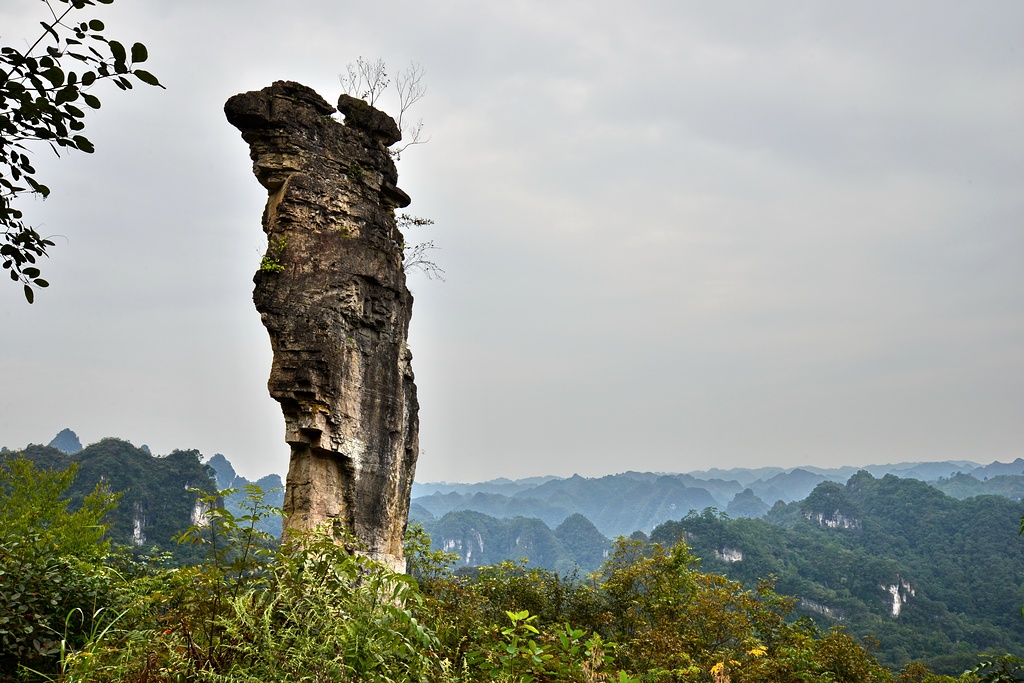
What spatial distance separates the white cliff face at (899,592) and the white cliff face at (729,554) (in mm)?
12275

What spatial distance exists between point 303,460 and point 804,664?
26.0ft

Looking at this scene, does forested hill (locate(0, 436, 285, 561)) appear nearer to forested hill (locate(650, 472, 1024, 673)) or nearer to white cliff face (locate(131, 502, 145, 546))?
white cliff face (locate(131, 502, 145, 546))

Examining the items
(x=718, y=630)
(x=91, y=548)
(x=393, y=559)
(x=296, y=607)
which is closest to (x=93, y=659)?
(x=296, y=607)


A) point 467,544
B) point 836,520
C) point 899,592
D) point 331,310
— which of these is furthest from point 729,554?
point 467,544

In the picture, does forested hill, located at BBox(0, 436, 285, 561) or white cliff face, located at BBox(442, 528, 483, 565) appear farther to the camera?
white cliff face, located at BBox(442, 528, 483, 565)

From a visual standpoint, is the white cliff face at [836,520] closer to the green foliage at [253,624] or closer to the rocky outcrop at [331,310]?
the green foliage at [253,624]

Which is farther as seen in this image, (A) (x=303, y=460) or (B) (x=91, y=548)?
(A) (x=303, y=460)

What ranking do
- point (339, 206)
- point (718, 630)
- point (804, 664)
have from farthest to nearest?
point (718, 630) < point (804, 664) < point (339, 206)

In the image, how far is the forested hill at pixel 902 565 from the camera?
141ft

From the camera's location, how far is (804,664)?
31.0 ft

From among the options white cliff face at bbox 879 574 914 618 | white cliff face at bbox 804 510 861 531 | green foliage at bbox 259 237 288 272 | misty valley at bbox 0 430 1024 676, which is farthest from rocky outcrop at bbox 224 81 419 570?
white cliff face at bbox 804 510 861 531

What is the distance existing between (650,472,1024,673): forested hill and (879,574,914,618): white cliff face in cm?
→ 9

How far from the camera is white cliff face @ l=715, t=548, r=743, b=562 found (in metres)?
62.2

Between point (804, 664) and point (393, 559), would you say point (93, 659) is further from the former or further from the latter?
point (804, 664)
